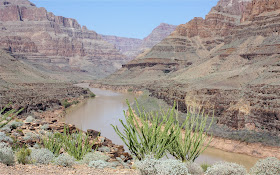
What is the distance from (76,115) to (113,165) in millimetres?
31932

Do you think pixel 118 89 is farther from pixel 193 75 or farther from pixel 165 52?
pixel 165 52

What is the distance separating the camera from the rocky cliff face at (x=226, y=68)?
3284cm

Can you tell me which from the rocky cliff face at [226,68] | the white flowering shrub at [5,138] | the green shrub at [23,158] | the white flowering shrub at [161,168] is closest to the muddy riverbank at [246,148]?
the rocky cliff face at [226,68]

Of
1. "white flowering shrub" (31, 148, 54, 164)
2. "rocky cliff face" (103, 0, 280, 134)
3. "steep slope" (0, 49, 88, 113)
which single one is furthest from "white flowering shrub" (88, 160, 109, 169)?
"steep slope" (0, 49, 88, 113)

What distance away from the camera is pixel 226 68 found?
72.8 meters

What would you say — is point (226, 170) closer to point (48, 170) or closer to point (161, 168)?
point (161, 168)

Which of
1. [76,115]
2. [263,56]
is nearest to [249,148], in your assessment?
[76,115]

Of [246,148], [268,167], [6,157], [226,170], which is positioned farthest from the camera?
[246,148]

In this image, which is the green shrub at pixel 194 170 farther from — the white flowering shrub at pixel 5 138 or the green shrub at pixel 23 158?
the white flowering shrub at pixel 5 138

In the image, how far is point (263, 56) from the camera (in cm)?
6481

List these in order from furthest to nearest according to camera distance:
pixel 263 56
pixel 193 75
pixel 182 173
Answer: pixel 193 75 → pixel 263 56 → pixel 182 173

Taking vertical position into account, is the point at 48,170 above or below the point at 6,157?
below

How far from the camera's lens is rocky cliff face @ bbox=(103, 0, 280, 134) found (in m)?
32.8

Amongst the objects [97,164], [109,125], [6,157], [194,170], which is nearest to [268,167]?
[194,170]
